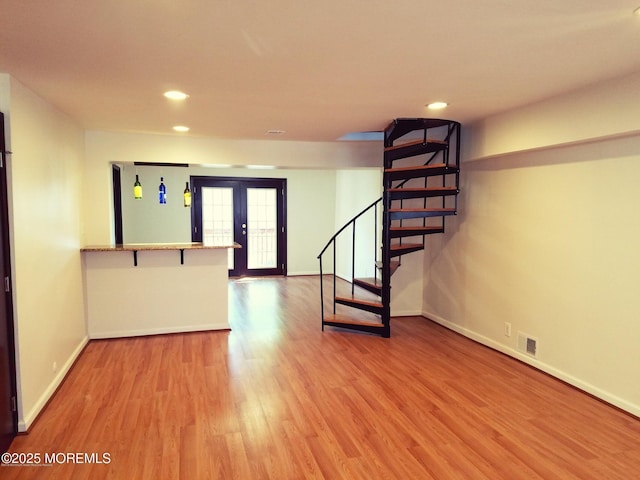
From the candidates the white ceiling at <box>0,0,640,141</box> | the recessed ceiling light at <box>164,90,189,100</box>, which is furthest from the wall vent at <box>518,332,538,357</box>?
the recessed ceiling light at <box>164,90,189,100</box>

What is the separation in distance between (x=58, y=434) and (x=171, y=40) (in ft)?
8.38

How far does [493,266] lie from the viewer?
4352mm

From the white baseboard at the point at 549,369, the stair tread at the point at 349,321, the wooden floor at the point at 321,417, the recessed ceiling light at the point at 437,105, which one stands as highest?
the recessed ceiling light at the point at 437,105

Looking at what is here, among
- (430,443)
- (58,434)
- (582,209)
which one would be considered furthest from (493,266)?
(58,434)

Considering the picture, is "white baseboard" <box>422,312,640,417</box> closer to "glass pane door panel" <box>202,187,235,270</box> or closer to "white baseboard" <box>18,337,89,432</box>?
"white baseboard" <box>18,337,89,432</box>

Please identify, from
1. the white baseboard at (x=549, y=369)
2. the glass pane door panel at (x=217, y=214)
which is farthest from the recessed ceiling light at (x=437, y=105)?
the glass pane door panel at (x=217, y=214)

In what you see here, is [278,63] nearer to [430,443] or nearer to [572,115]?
[572,115]

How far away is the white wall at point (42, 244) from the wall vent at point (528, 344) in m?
4.11

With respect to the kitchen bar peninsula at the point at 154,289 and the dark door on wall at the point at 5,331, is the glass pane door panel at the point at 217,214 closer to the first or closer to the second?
the kitchen bar peninsula at the point at 154,289

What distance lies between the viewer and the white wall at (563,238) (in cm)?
297

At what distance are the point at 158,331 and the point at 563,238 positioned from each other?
4.33 meters

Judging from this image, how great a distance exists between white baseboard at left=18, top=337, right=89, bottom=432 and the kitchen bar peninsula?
1.73 feet

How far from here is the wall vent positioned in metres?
3.83

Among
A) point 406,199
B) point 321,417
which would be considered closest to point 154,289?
point 321,417
